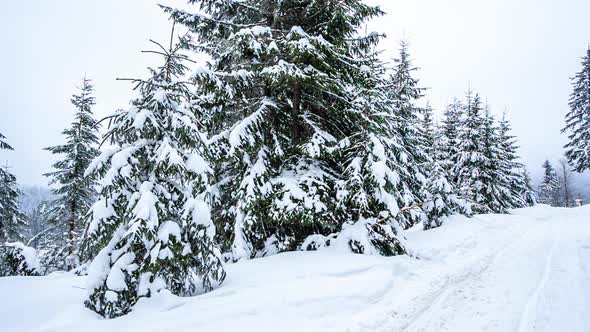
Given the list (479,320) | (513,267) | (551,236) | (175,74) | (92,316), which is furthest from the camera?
(551,236)

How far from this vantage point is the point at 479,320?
4344 millimetres

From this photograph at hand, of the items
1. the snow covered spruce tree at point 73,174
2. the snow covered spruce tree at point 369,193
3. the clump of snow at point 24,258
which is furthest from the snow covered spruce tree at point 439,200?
the snow covered spruce tree at point 73,174

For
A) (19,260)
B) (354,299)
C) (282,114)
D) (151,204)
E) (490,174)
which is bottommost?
(354,299)

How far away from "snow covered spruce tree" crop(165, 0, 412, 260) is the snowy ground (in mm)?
1275

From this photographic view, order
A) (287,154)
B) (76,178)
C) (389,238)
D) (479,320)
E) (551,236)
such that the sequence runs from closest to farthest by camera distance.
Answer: (479,320), (389,238), (287,154), (551,236), (76,178)

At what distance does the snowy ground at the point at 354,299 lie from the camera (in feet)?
14.0

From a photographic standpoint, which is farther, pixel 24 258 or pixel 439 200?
pixel 439 200

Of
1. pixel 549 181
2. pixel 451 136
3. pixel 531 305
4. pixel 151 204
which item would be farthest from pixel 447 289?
pixel 549 181

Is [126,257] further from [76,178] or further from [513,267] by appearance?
[76,178]

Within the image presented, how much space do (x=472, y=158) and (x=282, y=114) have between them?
64.3 ft

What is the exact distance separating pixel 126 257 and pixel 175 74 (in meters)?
3.51

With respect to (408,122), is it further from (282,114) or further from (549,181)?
(549,181)

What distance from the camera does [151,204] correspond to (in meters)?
4.91

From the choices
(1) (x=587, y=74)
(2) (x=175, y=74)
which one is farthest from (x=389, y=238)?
(1) (x=587, y=74)
